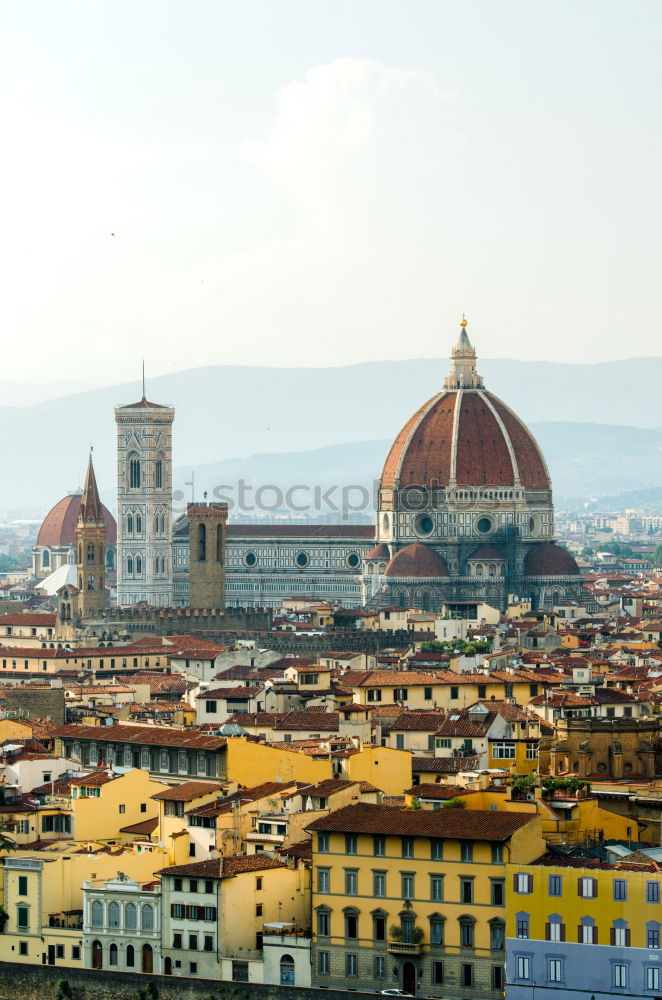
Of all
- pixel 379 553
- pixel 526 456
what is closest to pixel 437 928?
pixel 379 553

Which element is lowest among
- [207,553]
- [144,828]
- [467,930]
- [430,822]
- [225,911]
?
[467,930]

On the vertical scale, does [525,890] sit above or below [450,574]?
below

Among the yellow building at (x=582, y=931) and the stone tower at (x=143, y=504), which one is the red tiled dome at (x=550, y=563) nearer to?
the stone tower at (x=143, y=504)

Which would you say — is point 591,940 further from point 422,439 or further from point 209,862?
point 422,439

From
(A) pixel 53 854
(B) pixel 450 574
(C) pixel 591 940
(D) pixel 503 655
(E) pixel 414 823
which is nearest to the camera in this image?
(C) pixel 591 940

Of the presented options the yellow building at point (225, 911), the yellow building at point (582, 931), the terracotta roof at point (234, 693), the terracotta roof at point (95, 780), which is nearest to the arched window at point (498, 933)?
the yellow building at point (582, 931)

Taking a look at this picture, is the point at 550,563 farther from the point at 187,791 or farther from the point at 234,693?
the point at 187,791

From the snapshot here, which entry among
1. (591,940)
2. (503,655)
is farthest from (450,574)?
(591,940)
